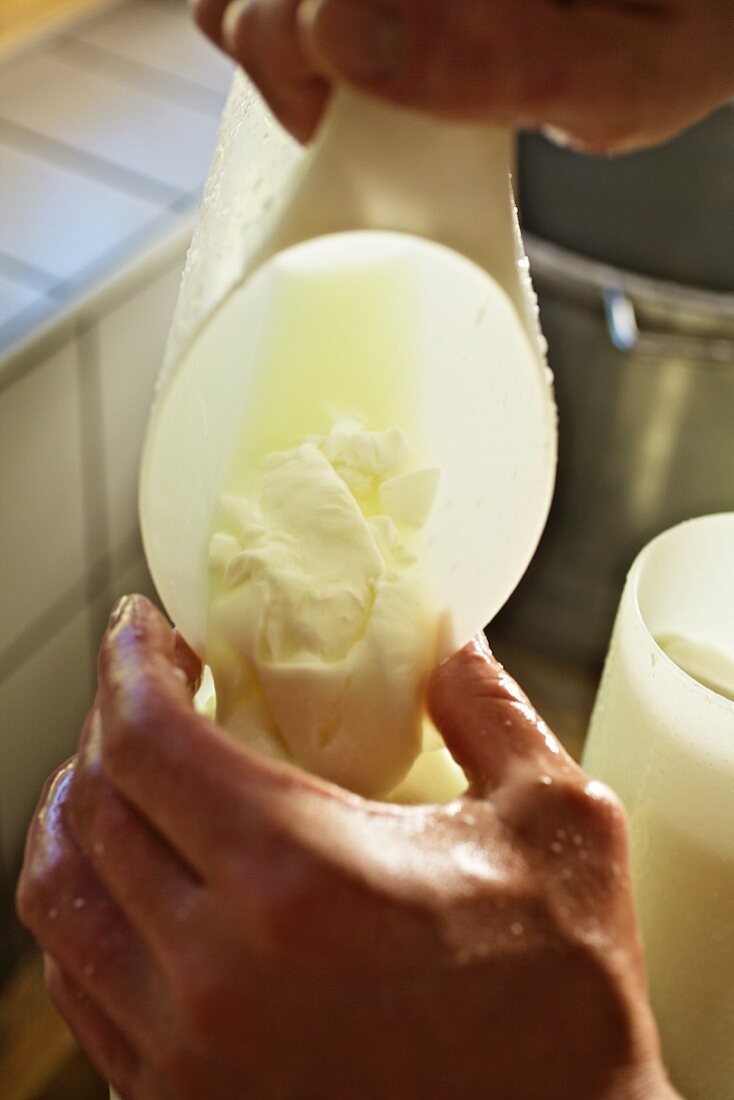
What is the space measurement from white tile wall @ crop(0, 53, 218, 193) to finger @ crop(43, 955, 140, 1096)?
2.13ft

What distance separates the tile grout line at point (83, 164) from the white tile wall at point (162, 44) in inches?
7.2

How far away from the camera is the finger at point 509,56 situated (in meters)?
0.29

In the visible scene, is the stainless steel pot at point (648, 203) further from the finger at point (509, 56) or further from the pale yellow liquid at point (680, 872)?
the finger at point (509, 56)

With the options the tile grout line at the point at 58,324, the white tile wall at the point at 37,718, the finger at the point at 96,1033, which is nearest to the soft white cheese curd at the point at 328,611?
the finger at the point at 96,1033

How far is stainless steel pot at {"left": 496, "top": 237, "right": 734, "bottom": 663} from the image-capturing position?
0.93 m

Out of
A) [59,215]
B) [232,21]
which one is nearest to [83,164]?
[59,215]

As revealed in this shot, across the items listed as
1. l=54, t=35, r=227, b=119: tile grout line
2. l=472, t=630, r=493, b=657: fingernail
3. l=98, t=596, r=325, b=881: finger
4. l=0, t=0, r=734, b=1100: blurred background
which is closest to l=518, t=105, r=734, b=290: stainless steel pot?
l=0, t=0, r=734, b=1100: blurred background

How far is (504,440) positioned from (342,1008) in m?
0.20

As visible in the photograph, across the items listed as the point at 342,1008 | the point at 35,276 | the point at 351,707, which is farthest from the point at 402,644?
the point at 35,276

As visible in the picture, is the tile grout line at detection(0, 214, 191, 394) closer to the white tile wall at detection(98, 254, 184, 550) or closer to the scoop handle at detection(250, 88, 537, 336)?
the white tile wall at detection(98, 254, 184, 550)

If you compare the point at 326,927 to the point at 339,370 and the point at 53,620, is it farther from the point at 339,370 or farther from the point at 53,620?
the point at 53,620

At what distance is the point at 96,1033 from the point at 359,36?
344 mm

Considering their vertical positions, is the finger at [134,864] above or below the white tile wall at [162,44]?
below

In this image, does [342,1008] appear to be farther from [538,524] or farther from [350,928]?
[538,524]
